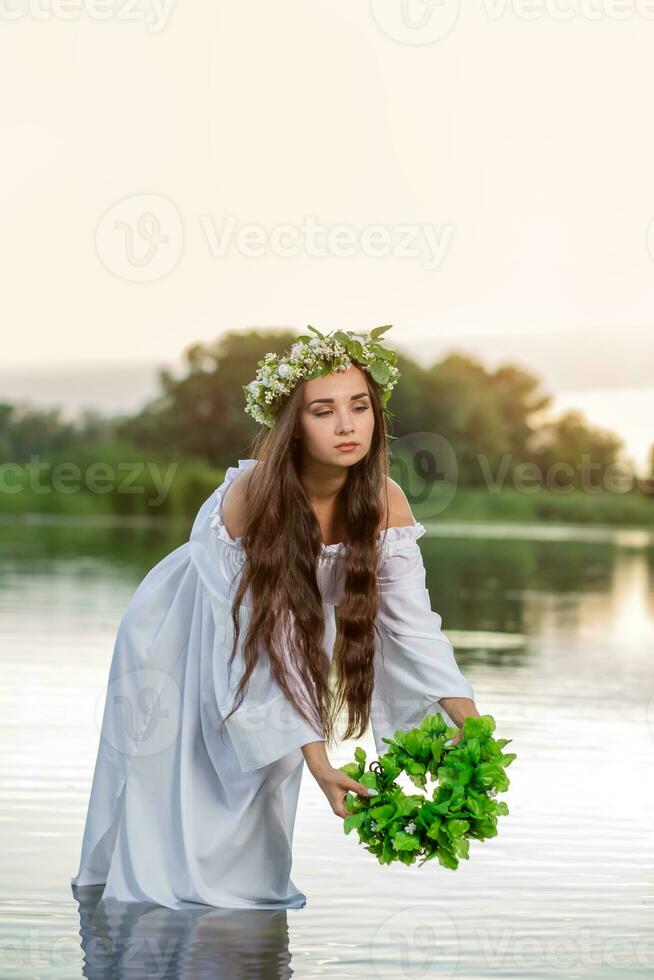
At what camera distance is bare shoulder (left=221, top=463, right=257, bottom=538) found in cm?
436

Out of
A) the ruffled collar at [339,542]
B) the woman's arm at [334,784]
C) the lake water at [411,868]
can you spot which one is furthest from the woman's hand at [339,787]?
the ruffled collar at [339,542]

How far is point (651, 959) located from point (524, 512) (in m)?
34.8

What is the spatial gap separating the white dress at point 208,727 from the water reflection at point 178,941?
0.07 m

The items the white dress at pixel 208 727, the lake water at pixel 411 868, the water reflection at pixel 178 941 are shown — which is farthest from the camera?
the white dress at pixel 208 727

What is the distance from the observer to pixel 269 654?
4176 millimetres

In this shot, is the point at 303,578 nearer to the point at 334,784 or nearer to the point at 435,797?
the point at 334,784

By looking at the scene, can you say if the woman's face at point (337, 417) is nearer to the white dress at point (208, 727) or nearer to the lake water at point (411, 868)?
the white dress at point (208, 727)

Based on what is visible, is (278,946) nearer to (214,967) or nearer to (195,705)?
(214,967)

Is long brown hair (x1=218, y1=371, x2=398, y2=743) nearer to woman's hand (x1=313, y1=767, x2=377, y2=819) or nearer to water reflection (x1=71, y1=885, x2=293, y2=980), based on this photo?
woman's hand (x1=313, y1=767, x2=377, y2=819)

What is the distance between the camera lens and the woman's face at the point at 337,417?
4219 millimetres

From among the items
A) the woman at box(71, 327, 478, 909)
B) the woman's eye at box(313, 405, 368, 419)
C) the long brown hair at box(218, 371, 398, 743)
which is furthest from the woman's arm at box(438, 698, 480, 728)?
the woman's eye at box(313, 405, 368, 419)

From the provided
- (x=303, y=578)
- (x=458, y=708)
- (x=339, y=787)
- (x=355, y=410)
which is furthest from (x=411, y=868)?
(x=355, y=410)

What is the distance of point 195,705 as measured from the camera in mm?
4520

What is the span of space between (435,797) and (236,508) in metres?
0.93
